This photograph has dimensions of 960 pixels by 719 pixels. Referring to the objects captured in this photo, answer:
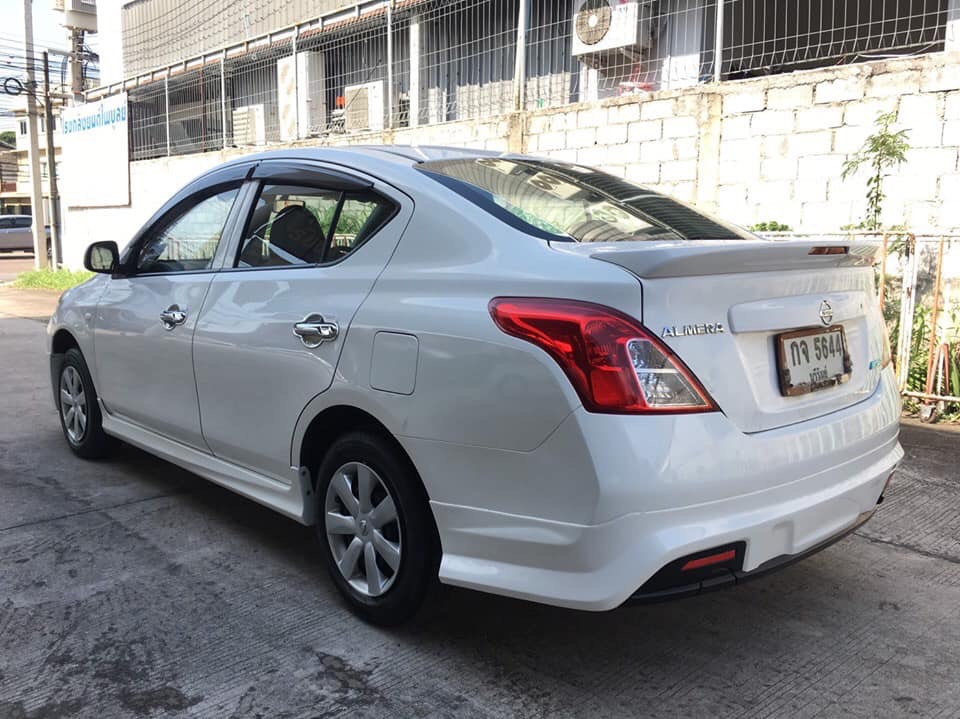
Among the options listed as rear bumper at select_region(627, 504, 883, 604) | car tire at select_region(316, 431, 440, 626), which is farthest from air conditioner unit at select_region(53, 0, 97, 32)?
rear bumper at select_region(627, 504, 883, 604)

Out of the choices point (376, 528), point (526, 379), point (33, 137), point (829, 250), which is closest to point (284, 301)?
point (376, 528)

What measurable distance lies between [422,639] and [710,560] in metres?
1.03

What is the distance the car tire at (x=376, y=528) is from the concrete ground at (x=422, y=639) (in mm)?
136

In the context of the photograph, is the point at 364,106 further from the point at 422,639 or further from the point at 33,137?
the point at 33,137

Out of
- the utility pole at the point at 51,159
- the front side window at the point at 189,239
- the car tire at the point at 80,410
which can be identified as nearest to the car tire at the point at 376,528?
the front side window at the point at 189,239

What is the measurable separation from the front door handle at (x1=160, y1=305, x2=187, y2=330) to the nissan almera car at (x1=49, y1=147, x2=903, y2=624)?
0.19 feet

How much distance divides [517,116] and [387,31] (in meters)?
2.79

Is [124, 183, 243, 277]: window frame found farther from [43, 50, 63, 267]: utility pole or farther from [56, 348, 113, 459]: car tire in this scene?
[43, 50, 63, 267]: utility pole

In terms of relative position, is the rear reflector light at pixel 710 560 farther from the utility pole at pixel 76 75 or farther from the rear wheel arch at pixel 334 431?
the utility pole at pixel 76 75

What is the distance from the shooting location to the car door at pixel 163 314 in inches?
144

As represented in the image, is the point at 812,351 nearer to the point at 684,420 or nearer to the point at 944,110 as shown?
the point at 684,420

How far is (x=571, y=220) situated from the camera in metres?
2.78

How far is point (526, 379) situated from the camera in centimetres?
227

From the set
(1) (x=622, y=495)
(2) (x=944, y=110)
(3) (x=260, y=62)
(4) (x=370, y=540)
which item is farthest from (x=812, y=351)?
(3) (x=260, y=62)
